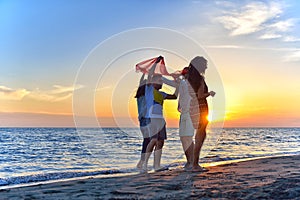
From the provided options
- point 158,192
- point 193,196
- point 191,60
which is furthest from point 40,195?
point 191,60

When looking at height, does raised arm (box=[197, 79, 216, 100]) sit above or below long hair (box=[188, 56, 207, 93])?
below

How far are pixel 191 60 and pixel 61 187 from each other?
3284 mm

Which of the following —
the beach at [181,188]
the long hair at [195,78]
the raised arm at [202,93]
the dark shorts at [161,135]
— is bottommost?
the beach at [181,188]

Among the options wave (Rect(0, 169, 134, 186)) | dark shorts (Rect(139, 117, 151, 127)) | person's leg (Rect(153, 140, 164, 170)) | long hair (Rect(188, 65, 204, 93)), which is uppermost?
long hair (Rect(188, 65, 204, 93))

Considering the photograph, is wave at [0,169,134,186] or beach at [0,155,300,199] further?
wave at [0,169,134,186]

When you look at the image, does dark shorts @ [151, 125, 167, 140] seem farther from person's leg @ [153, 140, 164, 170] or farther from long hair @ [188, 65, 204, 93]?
long hair @ [188, 65, 204, 93]

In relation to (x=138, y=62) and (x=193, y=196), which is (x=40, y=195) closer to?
(x=193, y=196)

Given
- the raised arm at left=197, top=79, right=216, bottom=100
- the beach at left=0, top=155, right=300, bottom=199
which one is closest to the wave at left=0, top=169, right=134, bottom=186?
the beach at left=0, top=155, right=300, bottom=199

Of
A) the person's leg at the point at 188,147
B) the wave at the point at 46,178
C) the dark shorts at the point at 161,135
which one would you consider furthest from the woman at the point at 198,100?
the wave at the point at 46,178

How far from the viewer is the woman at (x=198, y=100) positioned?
279 inches

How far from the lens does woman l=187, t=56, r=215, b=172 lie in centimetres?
709

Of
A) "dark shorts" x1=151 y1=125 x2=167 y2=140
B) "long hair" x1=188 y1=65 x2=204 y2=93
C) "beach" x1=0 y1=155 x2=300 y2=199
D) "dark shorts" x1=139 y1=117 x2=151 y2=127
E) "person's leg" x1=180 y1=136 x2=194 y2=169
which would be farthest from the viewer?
"dark shorts" x1=151 y1=125 x2=167 y2=140

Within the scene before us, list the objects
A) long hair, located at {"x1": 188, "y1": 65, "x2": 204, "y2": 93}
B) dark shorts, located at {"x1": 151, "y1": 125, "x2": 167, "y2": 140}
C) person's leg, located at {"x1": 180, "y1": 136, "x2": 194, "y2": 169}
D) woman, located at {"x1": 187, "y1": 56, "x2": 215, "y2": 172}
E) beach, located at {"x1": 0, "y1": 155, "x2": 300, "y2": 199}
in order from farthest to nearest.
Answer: dark shorts, located at {"x1": 151, "y1": 125, "x2": 167, "y2": 140} → person's leg, located at {"x1": 180, "y1": 136, "x2": 194, "y2": 169} → long hair, located at {"x1": 188, "y1": 65, "x2": 204, "y2": 93} → woman, located at {"x1": 187, "y1": 56, "x2": 215, "y2": 172} → beach, located at {"x1": 0, "y1": 155, "x2": 300, "y2": 199}

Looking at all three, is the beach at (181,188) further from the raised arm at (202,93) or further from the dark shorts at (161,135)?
the raised arm at (202,93)
